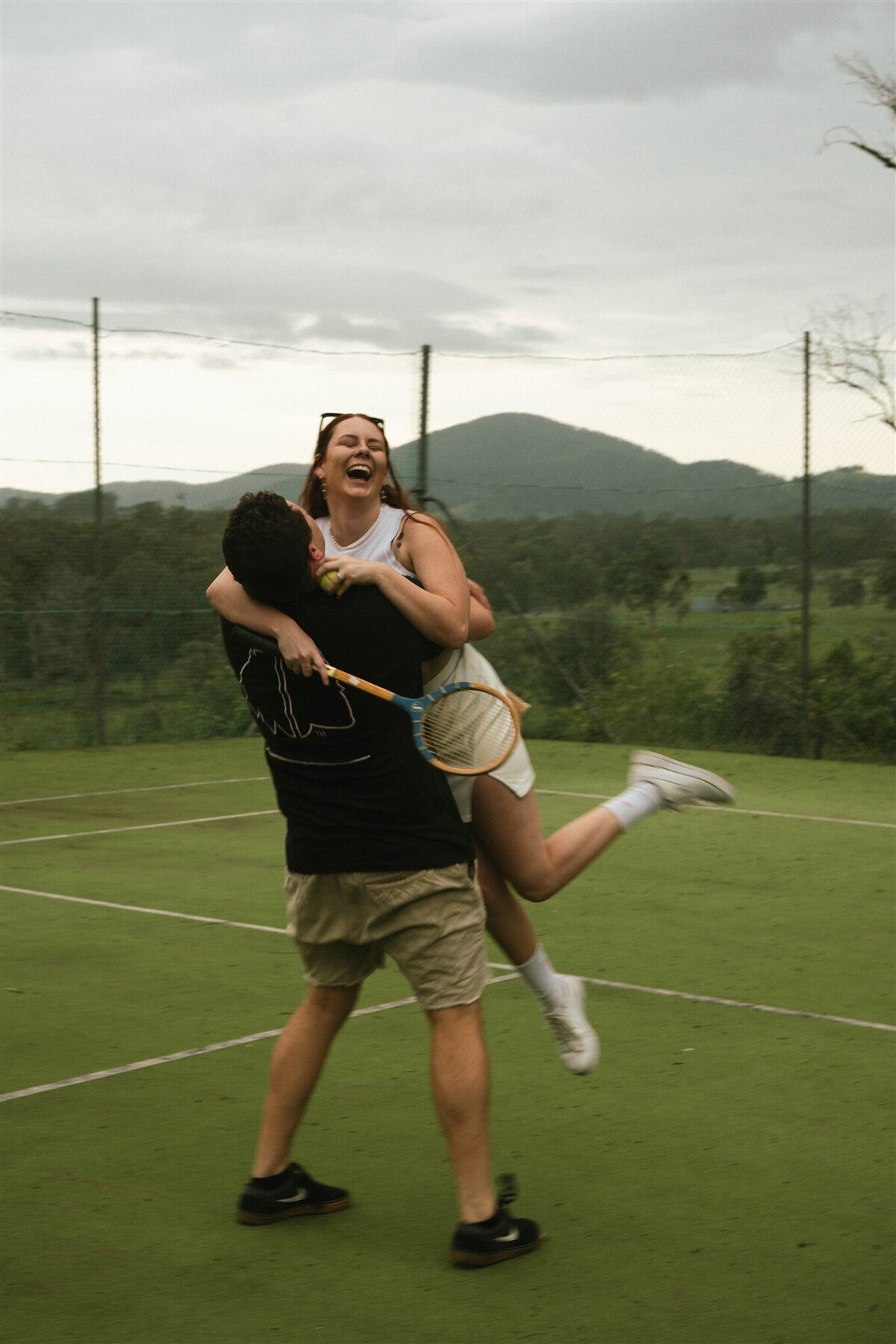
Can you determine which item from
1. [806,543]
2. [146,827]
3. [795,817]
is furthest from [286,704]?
[806,543]

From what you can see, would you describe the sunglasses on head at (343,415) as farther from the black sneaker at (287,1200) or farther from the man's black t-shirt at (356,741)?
the black sneaker at (287,1200)

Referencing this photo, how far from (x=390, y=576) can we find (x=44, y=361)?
1017 cm

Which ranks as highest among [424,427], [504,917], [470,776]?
[424,427]

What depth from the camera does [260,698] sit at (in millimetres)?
3176

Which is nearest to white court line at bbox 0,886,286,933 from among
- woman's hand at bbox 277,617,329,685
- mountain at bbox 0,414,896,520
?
woman's hand at bbox 277,617,329,685

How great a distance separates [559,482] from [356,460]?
11.5 meters

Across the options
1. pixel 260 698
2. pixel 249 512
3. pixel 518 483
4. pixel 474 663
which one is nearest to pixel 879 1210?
pixel 474 663

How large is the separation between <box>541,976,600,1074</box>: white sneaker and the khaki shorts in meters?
0.61

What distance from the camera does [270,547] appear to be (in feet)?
9.89

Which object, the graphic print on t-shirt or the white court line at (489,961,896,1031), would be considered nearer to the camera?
the graphic print on t-shirt

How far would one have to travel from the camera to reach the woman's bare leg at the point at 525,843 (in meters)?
3.52

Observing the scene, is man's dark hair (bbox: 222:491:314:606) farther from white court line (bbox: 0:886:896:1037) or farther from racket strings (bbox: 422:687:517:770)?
white court line (bbox: 0:886:896:1037)

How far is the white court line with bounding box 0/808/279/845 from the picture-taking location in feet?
28.0

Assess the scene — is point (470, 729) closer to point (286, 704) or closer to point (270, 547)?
point (286, 704)
